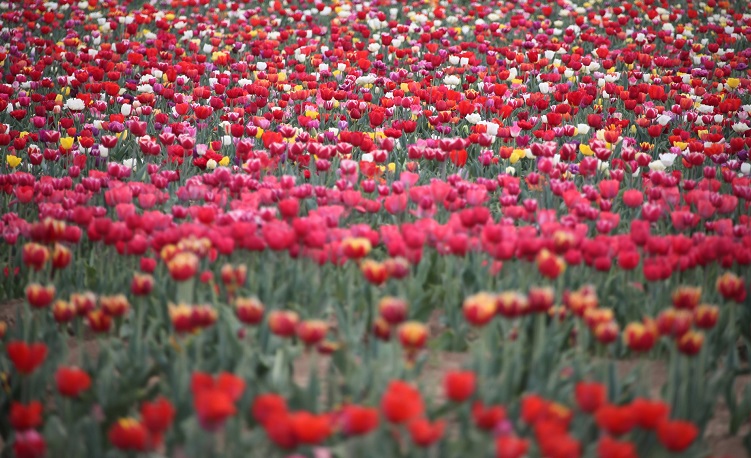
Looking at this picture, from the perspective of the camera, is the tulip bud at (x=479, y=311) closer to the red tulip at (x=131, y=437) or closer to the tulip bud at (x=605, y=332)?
the tulip bud at (x=605, y=332)

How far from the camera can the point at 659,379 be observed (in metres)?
2.93

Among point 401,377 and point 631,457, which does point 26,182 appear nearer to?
point 401,377

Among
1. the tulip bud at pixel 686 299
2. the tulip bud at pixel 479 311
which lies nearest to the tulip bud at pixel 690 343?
the tulip bud at pixel 686 299

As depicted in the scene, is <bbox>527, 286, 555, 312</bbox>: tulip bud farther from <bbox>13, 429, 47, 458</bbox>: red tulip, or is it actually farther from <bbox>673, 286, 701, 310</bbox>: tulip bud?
<bbox>13, 429, 47, 458</bbox>: red tulip

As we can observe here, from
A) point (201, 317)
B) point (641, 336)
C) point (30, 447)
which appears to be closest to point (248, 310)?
point (201, 317)

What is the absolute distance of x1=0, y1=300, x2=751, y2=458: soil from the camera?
2.54 m

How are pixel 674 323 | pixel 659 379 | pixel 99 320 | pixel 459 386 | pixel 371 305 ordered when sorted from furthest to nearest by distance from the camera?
pixel 371 305, pixel 659 379, pixel 99 320, pixel 674 323, pixel 459 386

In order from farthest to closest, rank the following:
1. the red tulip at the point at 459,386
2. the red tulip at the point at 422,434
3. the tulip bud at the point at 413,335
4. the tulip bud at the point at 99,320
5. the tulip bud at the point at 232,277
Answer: the tulip bud at the point at 232,277, the tulip bud at the point at 99,320, the tulip bud at the point at 413,335, the red tulip at the point at 459,386, the red tulip at the point at 422,434

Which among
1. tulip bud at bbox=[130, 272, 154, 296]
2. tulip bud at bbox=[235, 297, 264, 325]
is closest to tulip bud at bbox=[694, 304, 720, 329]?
tulip bud at bbox=[235, 297, 264, 325]

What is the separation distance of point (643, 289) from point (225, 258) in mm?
1853

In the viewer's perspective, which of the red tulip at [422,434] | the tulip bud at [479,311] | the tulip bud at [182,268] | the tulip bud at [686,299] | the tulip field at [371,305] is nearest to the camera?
the red tulip at [422,434]

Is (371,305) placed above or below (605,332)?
below

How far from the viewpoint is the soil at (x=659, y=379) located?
254cm

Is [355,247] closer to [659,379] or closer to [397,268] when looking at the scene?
[397,268]
